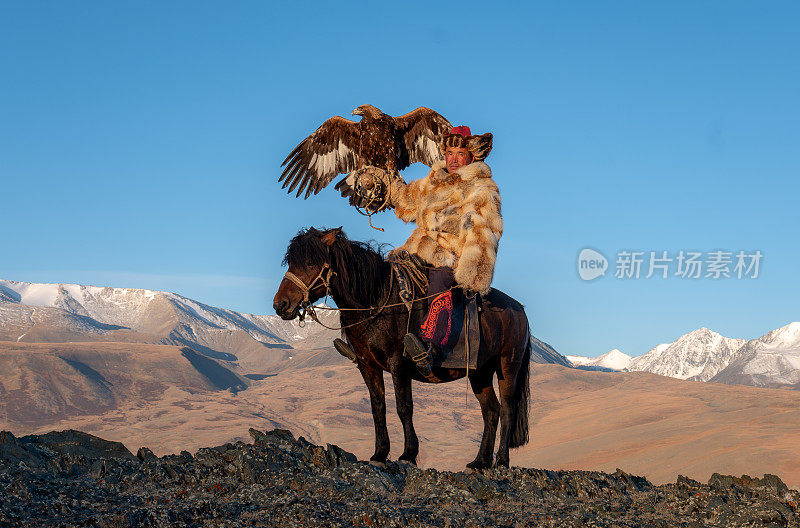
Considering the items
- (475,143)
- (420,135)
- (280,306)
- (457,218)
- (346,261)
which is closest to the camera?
(280,306)

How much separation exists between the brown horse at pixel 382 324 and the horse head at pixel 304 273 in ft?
0.03

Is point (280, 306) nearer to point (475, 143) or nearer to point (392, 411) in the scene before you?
point (475, 143)

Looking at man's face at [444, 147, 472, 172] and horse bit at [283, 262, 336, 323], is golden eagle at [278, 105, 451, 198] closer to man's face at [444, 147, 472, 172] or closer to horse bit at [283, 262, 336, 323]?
man's face at [444, 147, 472, 172]

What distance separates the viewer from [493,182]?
10.4m

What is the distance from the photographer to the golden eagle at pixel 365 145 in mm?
12359

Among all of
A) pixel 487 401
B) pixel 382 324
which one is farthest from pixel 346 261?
pixel 487 401

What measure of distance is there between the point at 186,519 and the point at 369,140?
24.0 ft

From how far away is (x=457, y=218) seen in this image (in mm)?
10352

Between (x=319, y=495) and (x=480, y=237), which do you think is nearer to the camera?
(x=319, y=495)

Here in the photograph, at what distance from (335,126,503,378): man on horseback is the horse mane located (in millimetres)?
791

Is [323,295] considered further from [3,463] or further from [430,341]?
[3,463]

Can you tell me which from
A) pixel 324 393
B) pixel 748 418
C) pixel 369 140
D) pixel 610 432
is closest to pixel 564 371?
pixel 324 393

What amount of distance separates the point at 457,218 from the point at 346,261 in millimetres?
2109

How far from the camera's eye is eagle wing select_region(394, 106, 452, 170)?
41.7 feet
